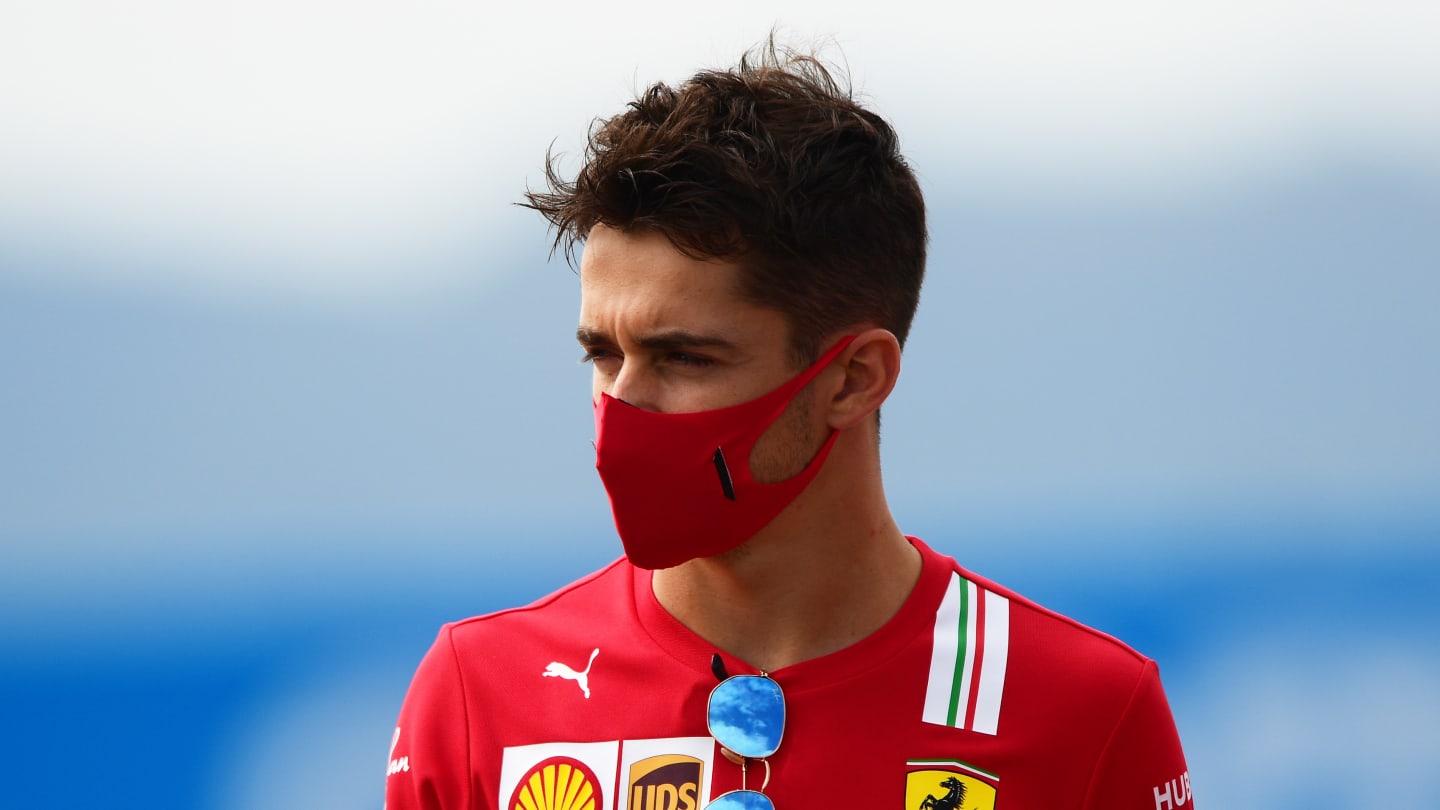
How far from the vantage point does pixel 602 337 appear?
7.09ft

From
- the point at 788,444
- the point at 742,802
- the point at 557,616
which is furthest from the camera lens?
the point at 557,616

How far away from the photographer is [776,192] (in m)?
2.16

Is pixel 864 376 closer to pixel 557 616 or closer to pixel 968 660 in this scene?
pixel 968 660

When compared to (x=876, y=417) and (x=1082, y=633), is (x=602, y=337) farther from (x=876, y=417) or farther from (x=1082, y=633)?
(x=1082, y=633)

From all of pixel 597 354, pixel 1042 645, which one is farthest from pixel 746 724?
pixel 597 354

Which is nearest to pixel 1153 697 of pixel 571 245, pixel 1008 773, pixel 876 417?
pixel 1008 773

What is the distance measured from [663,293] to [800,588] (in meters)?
0.57

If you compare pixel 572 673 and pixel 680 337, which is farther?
pixel 572 673

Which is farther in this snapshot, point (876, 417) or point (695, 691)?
point (876, 417)

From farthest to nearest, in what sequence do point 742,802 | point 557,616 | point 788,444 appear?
point 557,616
point 788,444
point 742,802

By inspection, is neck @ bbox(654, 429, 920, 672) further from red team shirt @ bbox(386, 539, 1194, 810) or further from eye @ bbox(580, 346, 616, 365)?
eye @ bbox(580, 346, 616, 365)

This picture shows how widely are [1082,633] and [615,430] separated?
2.94ft

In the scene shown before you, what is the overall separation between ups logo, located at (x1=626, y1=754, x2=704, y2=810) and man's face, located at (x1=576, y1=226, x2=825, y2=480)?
0.49 metres

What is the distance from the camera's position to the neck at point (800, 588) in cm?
227
